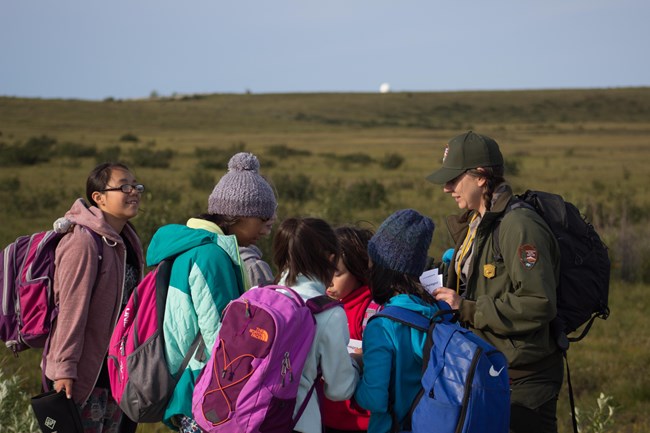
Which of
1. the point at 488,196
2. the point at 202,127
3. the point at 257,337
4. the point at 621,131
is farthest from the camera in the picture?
the point at 202,127

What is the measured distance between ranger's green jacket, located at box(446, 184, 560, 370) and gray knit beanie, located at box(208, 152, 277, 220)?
95 centimetres

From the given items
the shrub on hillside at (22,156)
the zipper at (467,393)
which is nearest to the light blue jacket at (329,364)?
the zipper at (467,393)

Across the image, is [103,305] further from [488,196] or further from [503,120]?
[503,120]

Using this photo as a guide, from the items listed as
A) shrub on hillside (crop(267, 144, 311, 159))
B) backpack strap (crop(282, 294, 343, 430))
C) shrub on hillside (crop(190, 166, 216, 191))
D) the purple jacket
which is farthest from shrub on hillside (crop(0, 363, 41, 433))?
shrub on hillside (crop(267, 144, 311, 159))

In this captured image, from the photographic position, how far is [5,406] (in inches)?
176

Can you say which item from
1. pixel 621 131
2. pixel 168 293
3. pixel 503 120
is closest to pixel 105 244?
pixel 168 293

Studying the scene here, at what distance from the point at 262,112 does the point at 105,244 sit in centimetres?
8723

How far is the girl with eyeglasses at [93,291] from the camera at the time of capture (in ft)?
11.5

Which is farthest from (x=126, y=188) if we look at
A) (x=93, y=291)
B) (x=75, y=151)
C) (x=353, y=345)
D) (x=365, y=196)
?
(x=75, y=151)

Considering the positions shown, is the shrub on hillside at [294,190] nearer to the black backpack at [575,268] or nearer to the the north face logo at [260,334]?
the black backpack at [575,268]

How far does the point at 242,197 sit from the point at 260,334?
0.90 m

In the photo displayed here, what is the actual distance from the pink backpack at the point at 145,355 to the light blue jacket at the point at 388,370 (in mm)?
697

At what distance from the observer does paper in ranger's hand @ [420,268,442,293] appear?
11.6 ft

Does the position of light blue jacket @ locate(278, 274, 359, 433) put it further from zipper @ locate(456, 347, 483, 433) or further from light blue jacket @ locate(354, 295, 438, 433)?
zipper @ locate(456, 347, 483, 433)
